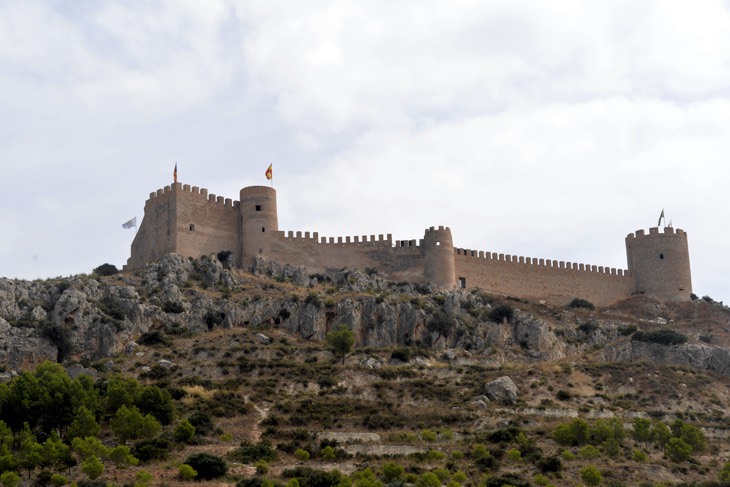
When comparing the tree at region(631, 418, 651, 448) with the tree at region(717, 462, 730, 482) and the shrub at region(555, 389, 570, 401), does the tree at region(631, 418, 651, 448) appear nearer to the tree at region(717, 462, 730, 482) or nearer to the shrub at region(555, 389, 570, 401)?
the tree at region(717, 462, 730, 482)

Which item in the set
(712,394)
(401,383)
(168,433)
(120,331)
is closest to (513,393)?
(401,383)

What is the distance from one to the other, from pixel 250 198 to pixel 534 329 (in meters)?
16.2

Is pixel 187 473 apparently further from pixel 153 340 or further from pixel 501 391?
pixel 153 340

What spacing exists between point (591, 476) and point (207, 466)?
40.1 feet

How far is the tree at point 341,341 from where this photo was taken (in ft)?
171

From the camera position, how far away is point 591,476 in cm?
3725

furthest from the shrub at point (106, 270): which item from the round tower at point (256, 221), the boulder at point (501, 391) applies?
the boulder at point (501, 391)

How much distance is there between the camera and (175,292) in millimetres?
54875

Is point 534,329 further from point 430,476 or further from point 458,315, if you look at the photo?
point 430,476

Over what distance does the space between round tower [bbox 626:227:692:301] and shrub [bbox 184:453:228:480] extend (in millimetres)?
37051

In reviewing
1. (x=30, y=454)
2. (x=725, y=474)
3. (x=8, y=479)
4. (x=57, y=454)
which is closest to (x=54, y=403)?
(x=57, y=454)

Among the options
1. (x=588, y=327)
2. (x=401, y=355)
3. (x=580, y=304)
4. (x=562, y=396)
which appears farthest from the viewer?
(x=580, y=304)

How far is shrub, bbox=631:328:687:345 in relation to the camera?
183ft

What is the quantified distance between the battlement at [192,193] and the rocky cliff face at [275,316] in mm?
3676
